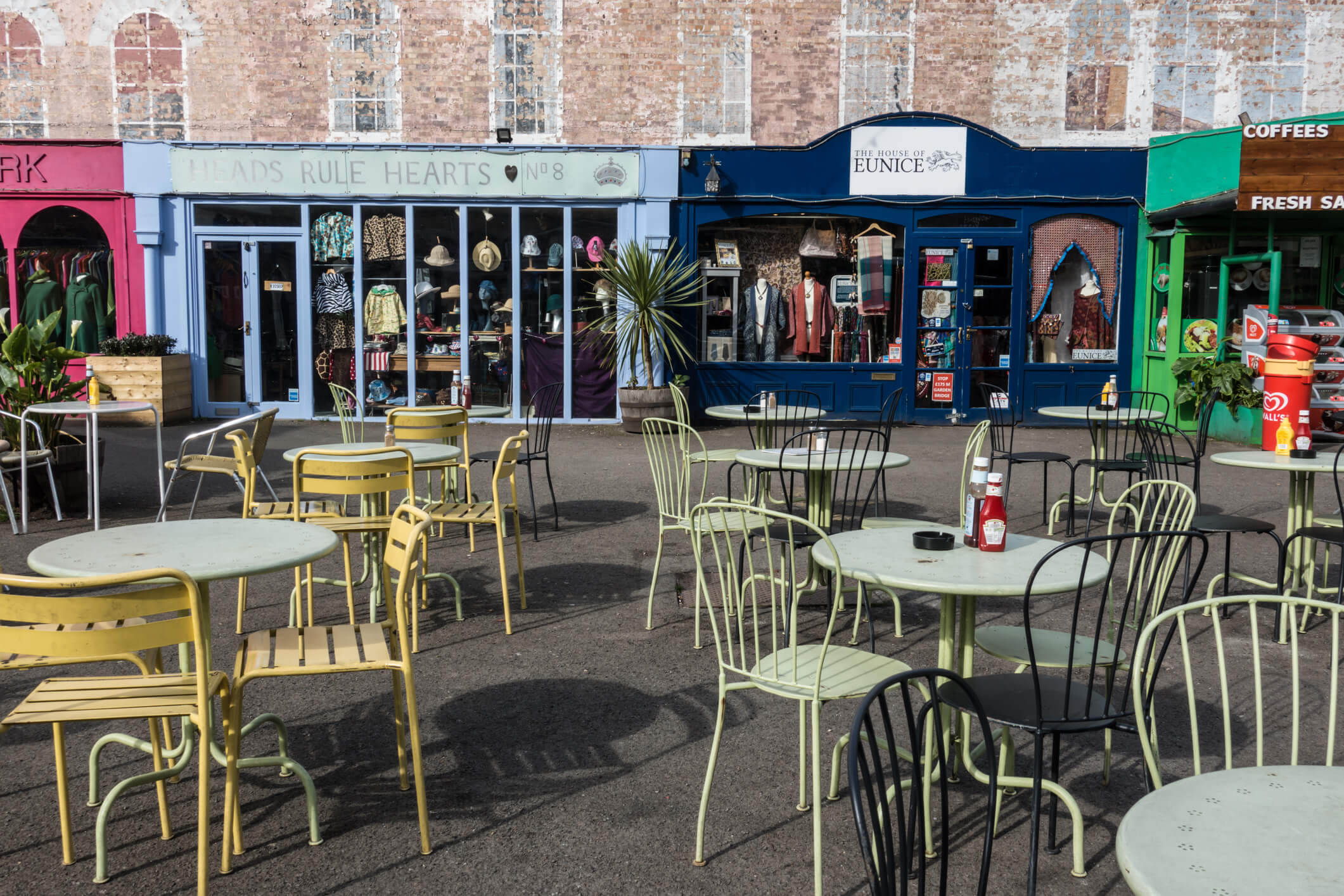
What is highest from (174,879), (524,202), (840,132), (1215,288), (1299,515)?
(840,132)

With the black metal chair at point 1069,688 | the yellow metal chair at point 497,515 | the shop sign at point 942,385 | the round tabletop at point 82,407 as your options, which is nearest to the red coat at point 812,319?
the shop sign at point 942,385

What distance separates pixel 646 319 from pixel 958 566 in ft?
33.9

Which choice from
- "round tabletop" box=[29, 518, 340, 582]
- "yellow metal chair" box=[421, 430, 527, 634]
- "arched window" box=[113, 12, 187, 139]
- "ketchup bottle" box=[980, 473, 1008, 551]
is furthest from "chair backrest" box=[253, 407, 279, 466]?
"arched window" box=[113, 12, 187, 139]

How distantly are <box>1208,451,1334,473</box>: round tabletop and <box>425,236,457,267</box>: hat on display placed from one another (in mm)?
10004

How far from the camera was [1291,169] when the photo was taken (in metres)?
11.4

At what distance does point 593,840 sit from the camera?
3178mm

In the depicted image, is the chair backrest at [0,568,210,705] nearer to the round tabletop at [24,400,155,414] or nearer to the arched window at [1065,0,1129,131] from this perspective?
the round tabletop at [24,400,155,414]

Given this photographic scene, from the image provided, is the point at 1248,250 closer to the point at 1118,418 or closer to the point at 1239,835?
the point at 1118,418

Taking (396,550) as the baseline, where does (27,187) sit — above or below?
above

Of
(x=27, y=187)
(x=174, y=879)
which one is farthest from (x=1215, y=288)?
(x=27, y=187)

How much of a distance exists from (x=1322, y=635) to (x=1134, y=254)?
967cm

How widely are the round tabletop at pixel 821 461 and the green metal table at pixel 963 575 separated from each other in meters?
1.42

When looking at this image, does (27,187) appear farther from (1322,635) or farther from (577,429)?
(1322,635)

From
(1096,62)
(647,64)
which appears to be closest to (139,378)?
(647,64)
